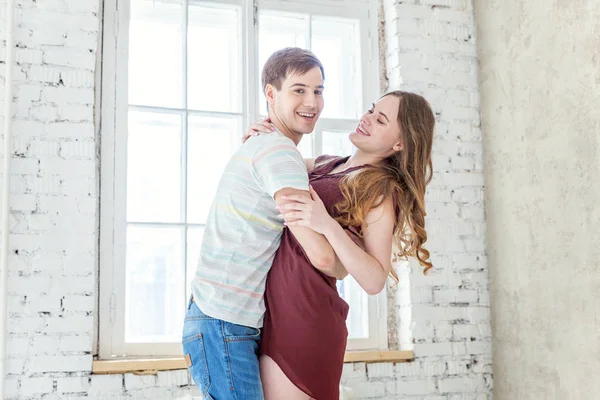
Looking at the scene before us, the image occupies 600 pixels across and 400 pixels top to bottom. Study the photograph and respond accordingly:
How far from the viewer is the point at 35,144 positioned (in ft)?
10.3

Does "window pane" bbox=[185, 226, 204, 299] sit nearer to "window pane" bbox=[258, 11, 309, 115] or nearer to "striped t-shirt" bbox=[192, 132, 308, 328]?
"window pane" bbox=[258, 11, 309, 115]

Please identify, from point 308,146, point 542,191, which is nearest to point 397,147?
point 542,191

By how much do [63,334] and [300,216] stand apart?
165cm

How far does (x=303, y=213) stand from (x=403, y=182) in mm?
479

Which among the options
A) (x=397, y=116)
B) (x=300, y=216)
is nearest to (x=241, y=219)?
(x=300, y=216)

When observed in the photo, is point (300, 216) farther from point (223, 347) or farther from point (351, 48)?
point (351, 48)

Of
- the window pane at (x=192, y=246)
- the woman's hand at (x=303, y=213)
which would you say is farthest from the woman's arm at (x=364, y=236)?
the window pane at (x=192, y=246)

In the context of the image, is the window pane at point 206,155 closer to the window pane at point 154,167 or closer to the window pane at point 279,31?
the window pane at point 154,167

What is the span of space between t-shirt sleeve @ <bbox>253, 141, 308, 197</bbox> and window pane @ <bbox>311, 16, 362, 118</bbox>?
1.88m

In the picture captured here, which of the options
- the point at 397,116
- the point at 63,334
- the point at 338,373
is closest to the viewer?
the point at 338,373

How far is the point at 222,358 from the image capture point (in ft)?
6.14

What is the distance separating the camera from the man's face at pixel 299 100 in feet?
7.27

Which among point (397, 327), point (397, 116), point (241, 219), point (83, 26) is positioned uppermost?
point (83, 26)

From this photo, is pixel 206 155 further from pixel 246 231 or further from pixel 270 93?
pixel 246 231
